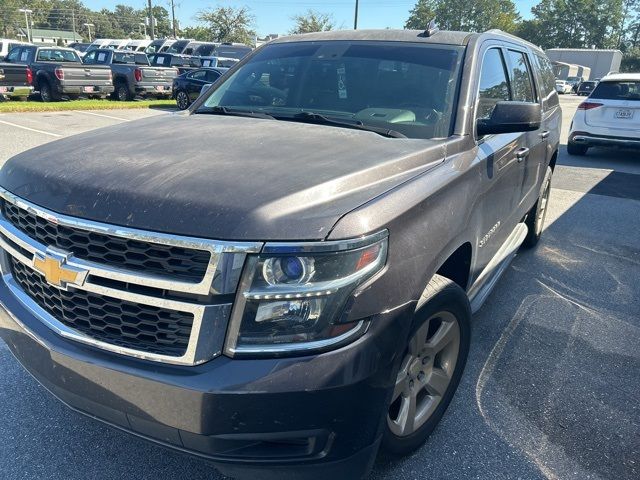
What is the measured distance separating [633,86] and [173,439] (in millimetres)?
12060

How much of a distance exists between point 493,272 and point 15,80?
1697 cm

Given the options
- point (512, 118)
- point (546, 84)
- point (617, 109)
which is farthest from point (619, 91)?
point (512, 118)

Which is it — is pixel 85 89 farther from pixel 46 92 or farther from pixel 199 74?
pixel 199 74

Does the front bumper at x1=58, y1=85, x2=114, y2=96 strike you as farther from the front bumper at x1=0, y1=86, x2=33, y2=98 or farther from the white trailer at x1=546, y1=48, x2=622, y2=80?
the white trailer at x1=546, y1=48, x2=622, y2=80

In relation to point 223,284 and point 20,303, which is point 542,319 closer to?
point 223,284

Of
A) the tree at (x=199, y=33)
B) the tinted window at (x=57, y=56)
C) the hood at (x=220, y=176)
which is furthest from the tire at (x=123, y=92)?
the tree at (x=199, y=33)

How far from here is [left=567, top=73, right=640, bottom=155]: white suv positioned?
10602 millimetres

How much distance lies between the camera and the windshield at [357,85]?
2973mm

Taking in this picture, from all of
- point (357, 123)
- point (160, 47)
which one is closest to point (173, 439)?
point (357, 123)

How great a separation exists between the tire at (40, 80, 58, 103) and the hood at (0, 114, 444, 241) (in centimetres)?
1714

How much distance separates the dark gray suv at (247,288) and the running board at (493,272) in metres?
0.56

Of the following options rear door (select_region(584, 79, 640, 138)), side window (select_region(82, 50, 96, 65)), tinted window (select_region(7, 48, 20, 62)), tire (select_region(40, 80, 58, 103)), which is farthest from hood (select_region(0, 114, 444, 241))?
side window (select_region(82, 50, 96, 65))

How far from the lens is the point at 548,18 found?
332 ft

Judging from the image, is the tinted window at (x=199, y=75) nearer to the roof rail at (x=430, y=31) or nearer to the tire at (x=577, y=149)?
the tire at (x=577, y=149)
